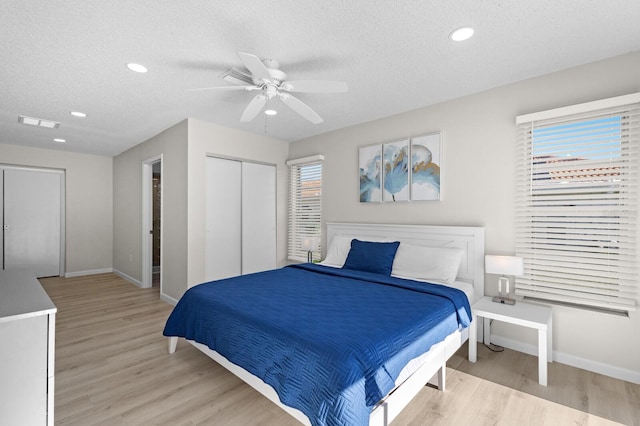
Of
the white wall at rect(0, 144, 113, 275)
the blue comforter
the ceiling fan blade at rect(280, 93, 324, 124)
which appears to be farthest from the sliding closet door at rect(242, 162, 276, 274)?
the white wall at rect(0, 144, 113, 275)

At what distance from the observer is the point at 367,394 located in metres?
1.44

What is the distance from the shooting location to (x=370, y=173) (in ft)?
13.0

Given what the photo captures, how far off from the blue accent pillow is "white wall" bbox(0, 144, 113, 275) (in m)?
5.53

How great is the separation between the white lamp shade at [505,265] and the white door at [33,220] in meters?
7.27

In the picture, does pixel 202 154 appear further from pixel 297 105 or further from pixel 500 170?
pixel 500 170

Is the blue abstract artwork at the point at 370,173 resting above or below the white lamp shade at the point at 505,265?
above

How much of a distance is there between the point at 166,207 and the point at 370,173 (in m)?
2.93

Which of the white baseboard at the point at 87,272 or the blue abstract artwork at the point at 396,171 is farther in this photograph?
the white baseboard at the point at 87,272

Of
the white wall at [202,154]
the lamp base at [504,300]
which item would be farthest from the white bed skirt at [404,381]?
the white wall at [202,154]

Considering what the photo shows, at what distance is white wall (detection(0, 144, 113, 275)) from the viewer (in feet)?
18.8

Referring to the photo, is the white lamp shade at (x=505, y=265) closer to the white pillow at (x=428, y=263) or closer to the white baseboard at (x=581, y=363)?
the white pillow at (x=428, y=263)

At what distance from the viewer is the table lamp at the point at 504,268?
259 cm

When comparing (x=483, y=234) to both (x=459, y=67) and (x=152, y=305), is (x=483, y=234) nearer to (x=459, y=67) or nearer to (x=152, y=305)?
(x=459, y=67)

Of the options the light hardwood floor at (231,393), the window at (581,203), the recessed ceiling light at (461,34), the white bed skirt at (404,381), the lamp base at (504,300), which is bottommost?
the light hardwood floor at (231,393)
